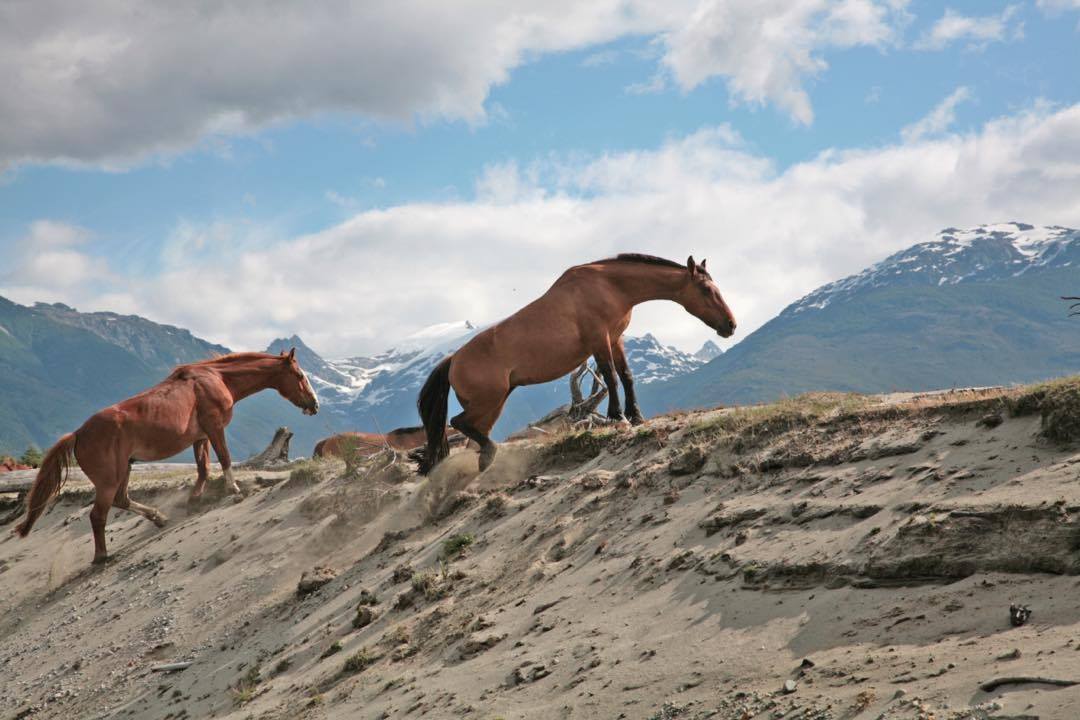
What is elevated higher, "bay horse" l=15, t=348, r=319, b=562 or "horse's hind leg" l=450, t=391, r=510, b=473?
"bay horse" l=15, t=348, r=319, b=562

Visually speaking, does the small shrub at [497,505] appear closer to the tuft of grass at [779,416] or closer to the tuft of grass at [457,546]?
the tuft of grass at [457,546]

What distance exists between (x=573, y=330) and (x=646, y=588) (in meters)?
5.65

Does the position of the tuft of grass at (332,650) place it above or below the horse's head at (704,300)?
below

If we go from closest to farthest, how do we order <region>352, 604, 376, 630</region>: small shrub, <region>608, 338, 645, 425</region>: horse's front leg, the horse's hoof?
<region>352, 604, 376, 630</region>: small shrub
the horse's hoof
<region>608, 338, 645, 425</region>: horse's front leg

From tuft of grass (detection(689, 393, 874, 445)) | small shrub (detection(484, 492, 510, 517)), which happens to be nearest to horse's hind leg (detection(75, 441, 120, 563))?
small shrub (detection(484, 492, 510, 517))

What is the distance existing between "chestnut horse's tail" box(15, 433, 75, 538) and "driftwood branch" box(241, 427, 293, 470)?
18.6 ft

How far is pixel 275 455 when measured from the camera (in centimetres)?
2258

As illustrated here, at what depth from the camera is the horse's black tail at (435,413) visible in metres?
13.7

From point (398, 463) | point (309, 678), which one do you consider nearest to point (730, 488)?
point (309, 678)

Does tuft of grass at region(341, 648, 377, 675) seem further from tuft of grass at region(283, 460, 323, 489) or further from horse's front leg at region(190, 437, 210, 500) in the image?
horse's front leg at region(190, 437, 210, 500)

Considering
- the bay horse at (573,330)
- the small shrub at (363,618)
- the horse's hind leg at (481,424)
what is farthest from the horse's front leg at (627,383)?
the small shrub at (363,618)

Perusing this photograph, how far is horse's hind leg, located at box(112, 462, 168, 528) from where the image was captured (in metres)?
16.5

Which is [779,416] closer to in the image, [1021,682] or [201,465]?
[1021,682]

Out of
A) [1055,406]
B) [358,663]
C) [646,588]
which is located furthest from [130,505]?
[1055,406]
